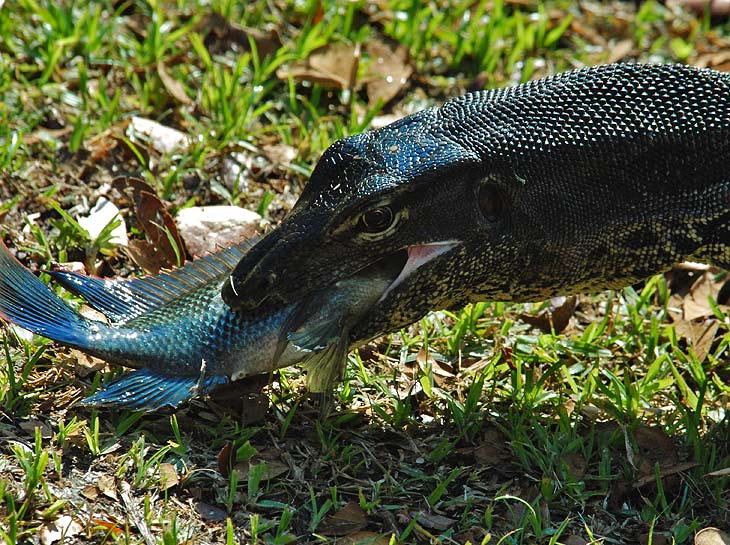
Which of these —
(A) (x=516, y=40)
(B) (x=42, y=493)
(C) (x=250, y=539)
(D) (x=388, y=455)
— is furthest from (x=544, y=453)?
(A) (x=516, y=40)

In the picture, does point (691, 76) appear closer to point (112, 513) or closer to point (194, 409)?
point (194, 409)

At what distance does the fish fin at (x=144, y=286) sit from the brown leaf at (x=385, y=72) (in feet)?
7.13

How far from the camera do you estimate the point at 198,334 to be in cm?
353

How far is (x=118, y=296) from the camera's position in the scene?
376 cm

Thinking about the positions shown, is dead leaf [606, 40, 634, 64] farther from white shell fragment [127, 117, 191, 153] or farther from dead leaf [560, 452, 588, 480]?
dead leaf [560, 452, 588, 480]

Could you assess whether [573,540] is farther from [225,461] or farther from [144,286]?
[144,286]

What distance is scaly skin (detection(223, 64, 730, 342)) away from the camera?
3365 millimetres

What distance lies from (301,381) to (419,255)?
2.95ft

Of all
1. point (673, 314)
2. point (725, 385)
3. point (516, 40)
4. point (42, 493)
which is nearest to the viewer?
point (42, 493)

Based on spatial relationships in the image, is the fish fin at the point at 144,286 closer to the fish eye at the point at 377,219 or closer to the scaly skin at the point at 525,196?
the scaly skin at the point at 525,196

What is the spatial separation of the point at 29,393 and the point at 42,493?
0.54 m

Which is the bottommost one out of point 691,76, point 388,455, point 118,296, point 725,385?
point 725,385

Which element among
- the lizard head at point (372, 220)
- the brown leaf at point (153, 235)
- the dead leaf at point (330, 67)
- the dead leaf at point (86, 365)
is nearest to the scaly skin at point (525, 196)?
the lizard head at point (372, 220)

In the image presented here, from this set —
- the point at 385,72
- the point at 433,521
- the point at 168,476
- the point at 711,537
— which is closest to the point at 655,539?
the point at 711,537
